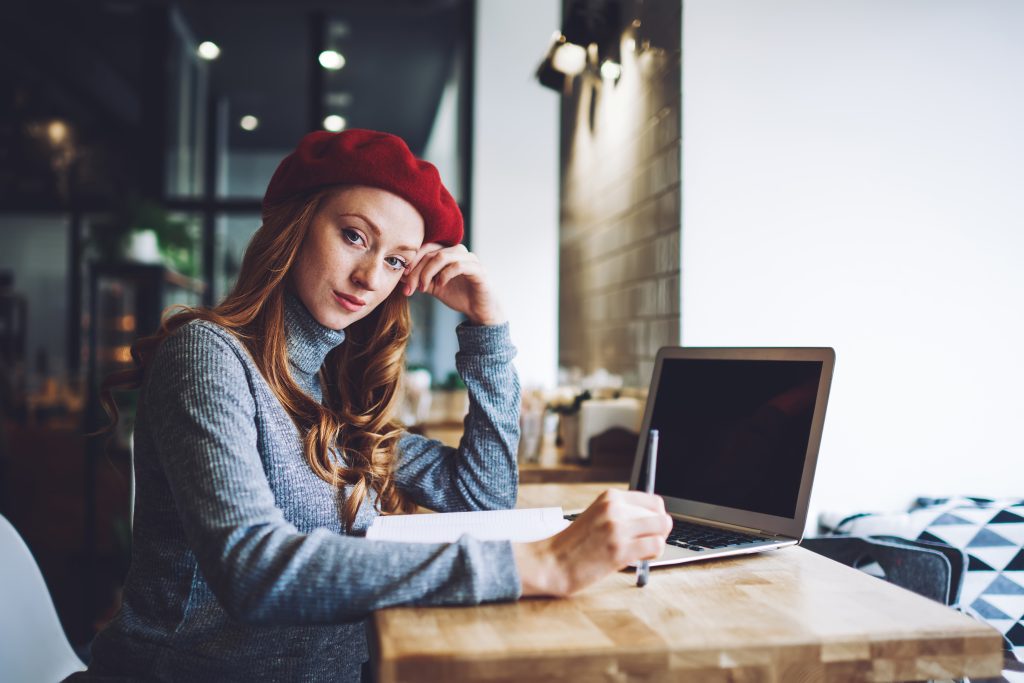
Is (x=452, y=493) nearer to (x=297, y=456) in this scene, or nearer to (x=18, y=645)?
(x=297, y=456)

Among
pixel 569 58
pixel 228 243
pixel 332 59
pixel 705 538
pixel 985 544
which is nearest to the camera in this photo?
pixel 705 538

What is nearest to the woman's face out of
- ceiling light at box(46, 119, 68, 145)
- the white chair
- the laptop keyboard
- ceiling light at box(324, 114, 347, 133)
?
the laptop keyboard

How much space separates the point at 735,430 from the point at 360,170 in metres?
0.71

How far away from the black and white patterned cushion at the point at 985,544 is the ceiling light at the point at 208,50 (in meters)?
6.17

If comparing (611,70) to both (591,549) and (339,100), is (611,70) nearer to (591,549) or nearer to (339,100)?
(591,549)

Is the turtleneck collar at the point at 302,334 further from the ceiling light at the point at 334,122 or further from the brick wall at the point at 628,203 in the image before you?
the ceiling light at the point at 334,122

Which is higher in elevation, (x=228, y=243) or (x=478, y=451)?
(x=228, y=243)

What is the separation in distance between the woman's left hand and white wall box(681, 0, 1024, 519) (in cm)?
63

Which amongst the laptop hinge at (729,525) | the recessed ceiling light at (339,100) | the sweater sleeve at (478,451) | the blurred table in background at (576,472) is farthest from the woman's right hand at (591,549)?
the recessed ceiling light at (339,100)

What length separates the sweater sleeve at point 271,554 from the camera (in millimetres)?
762

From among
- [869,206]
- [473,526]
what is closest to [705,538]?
[473,526]

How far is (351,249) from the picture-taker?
3.71 feet

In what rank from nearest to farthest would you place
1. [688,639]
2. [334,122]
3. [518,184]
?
[688,639], [518,184], [334,122]

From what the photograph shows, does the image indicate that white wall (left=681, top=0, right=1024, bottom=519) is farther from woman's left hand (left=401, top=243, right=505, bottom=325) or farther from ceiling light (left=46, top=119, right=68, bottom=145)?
ceiling light (left=46, top=119, right=68, bottom=145)
